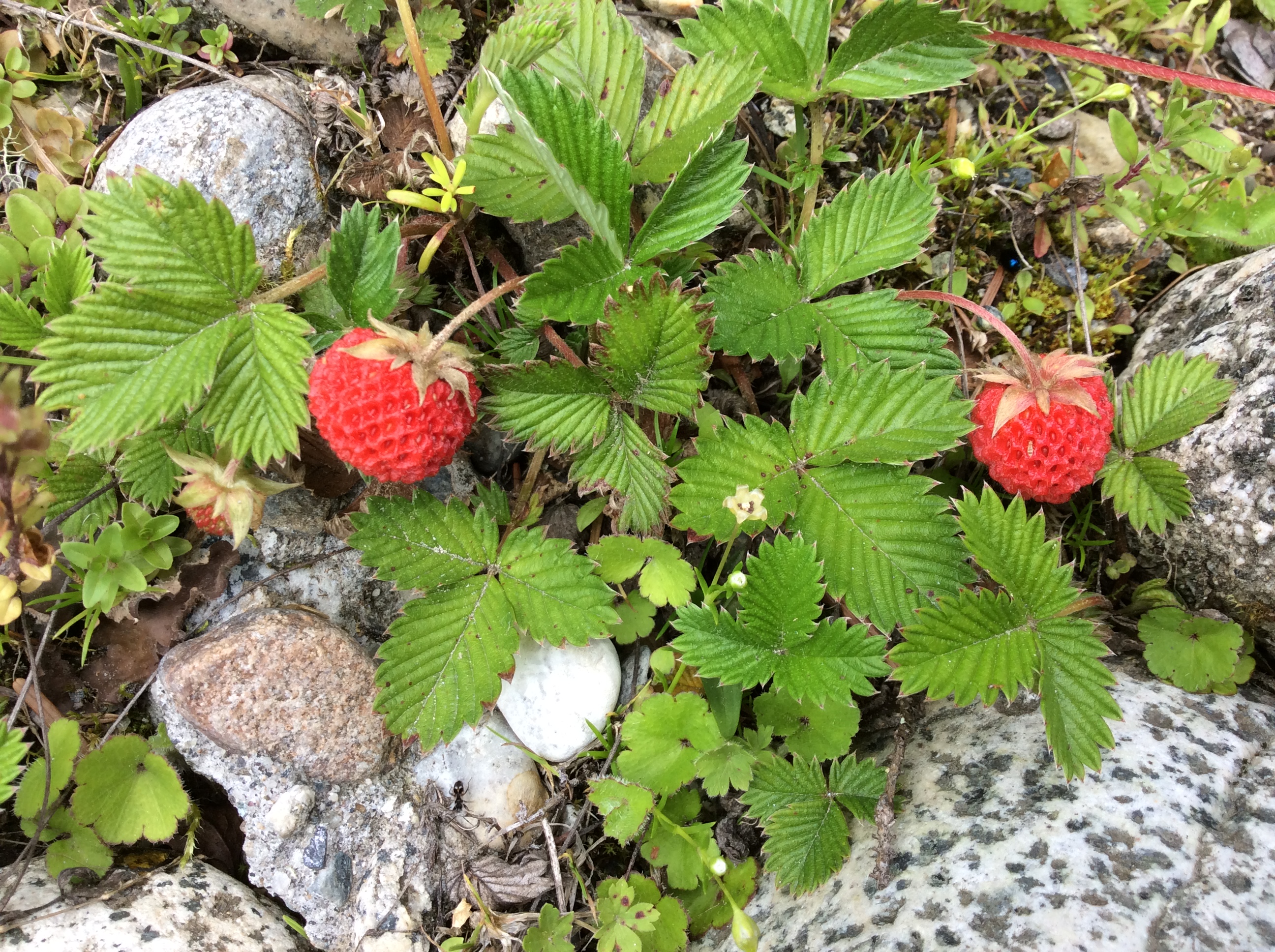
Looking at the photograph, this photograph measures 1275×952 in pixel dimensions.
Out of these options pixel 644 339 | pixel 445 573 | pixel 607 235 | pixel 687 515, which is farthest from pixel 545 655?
pixel 607 235

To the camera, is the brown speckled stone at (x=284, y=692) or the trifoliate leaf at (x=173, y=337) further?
the brown speckled stone at (x=284, y=692)

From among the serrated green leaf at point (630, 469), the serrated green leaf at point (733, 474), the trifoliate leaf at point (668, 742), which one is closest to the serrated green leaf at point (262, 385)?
the serrated green leaf at point (630, 469)

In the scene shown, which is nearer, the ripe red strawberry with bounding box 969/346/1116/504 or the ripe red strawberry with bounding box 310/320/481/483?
the ripe red strawberry with bounding box 310/320/481/483

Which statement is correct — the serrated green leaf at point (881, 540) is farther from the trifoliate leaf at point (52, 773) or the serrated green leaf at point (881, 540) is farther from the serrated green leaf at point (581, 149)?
the trifoliate leaf at point (52, 773)

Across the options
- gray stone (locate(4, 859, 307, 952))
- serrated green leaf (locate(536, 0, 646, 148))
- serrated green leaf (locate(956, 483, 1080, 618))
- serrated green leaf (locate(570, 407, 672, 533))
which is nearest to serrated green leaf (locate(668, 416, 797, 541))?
serrated green leaf (locate(570, 407, 672, 533))

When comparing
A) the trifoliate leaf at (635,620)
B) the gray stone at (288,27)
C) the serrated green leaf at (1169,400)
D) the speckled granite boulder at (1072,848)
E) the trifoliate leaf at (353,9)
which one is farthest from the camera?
the gray stone at (288,27)

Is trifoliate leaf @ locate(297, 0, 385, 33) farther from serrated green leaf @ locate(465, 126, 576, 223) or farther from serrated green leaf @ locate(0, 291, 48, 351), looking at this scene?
serrated green leaf @ locate(0, 291, 48, 351)

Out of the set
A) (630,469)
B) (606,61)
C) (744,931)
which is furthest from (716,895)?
(606,61)
